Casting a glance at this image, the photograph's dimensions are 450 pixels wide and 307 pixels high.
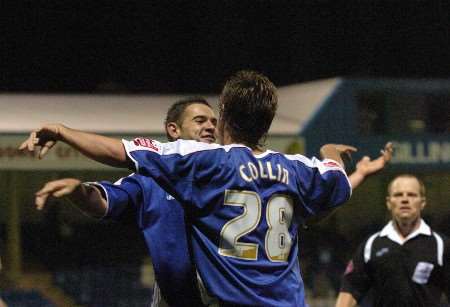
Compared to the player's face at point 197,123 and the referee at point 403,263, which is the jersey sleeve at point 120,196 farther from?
the referee at point 403,263

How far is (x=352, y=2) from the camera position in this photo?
55.8 feet

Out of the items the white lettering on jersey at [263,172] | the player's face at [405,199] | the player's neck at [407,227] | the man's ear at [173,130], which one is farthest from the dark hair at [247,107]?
the player's neck at [407,227]

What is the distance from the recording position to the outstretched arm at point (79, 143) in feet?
11.3

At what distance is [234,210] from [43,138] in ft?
2.48

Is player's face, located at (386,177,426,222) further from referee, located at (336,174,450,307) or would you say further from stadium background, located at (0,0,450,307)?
stadium background, located at (0,0,450,307)

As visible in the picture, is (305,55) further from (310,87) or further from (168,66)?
(310,87)

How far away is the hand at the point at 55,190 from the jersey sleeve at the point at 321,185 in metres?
Answer: 0.87

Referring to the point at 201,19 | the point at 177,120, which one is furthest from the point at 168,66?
the point at 177,120

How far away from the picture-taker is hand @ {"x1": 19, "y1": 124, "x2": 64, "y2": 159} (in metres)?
3.45

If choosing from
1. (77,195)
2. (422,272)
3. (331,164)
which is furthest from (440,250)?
(77,195)

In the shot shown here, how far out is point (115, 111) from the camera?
39.5 feet

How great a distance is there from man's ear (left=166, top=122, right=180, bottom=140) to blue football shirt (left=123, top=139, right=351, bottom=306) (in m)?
1.22

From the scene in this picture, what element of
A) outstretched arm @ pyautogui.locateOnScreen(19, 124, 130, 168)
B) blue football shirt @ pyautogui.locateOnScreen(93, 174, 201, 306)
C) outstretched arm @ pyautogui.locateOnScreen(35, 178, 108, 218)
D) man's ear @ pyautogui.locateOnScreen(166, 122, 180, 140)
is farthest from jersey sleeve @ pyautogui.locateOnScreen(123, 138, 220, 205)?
man's ear @ pyautogui.locateOnScreen(166, 122, 180, 140)

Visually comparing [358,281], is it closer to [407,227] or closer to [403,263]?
→ [403,263]
